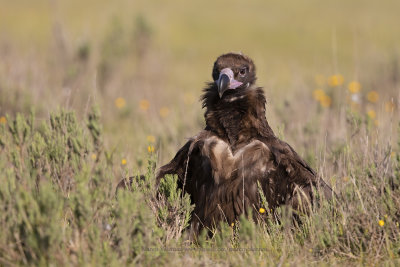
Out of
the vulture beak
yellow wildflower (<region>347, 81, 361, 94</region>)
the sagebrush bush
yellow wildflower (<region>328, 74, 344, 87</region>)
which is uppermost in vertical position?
the vulture beak

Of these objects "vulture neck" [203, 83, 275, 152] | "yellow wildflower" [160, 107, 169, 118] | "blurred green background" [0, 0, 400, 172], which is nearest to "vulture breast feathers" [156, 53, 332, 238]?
"vulture neck" [203, 83, 275, 152]

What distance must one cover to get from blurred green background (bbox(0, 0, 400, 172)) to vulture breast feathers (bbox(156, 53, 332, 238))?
1.47ft

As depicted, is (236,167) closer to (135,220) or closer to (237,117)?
(237,117)

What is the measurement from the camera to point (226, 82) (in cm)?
475

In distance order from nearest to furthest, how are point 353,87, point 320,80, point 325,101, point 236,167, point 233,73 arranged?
point 236,167, point 233,73, point 353,87, point 325,101, point 320,80

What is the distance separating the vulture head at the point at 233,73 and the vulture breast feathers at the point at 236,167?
0.08 feet

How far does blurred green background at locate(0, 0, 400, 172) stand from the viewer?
26.3 feet

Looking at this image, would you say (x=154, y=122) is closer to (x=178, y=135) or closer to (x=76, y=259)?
(x=178, y=135)

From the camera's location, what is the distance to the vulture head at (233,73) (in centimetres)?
480

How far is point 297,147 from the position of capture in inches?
280

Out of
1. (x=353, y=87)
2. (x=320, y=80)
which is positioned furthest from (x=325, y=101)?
(x=320, y=80)

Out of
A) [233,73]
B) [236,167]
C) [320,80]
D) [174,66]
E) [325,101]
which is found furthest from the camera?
[174,66]

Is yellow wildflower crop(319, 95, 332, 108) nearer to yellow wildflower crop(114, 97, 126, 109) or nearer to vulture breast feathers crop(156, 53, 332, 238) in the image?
yellow wildflower crop(114, 97, 126, 109)

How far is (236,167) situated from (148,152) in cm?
66
